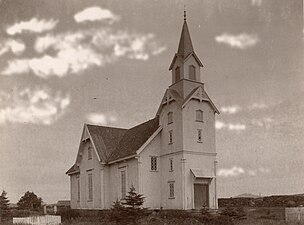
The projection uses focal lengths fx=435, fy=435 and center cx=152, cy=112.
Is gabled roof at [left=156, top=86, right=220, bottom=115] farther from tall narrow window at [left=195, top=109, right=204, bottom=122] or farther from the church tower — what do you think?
tall narrow window at [left=195, top=109, right=204, bottom=122]

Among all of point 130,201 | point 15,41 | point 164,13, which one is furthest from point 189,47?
point 15,41

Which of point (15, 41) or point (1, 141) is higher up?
point (15, 41)

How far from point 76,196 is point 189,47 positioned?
17384 millimetres

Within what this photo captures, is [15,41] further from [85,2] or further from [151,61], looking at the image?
[151,61]

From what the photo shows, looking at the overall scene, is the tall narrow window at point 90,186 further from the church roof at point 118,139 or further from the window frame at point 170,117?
the window frame at point 170,117

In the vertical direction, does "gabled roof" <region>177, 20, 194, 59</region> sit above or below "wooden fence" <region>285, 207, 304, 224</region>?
above

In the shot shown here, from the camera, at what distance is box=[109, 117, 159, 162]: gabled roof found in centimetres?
3008

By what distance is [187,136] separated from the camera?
27781mm

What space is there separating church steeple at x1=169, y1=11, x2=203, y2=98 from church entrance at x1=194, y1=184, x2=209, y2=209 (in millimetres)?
6092

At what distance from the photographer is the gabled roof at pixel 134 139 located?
30078 mm

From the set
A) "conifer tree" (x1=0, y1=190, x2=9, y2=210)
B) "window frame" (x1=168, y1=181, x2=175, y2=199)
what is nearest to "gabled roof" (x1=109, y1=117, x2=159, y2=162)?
"window frame" (x1=168, y1=181, x2=175, y2=199)

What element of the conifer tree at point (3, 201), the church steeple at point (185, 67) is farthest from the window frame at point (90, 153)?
the church steeple at point (185, 67)

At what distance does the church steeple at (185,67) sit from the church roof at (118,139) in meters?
3.86

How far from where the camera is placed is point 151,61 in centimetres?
2514
